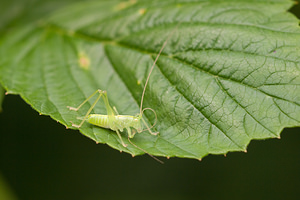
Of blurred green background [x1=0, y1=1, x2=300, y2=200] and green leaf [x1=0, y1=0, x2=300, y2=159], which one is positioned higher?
green leaf [x1=0, y1=0, x2=300, y2=159]

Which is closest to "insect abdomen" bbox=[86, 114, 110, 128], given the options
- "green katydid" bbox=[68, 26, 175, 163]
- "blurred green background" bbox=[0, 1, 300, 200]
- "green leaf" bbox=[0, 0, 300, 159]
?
"green katydid" bbox=[68, 26, 175, 163]

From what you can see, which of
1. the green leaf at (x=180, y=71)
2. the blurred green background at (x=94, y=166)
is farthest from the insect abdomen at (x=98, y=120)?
the blurred green background at (x=94, y=166)

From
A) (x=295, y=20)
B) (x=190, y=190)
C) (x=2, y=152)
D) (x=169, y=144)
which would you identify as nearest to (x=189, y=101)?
(x=169, y=144)

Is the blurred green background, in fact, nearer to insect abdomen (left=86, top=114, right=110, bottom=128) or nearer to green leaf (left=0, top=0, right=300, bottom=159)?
green leaf (left=0, top=0, right=300, bottom=159)

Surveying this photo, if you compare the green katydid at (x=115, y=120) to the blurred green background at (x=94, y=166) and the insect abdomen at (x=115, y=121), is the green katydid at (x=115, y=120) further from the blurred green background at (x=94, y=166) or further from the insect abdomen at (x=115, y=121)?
the blurred green background at (x=94, y=166)

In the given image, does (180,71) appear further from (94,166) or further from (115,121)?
(94,166)

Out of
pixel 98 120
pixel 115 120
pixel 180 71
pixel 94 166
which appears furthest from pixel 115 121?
pixel 94 166
